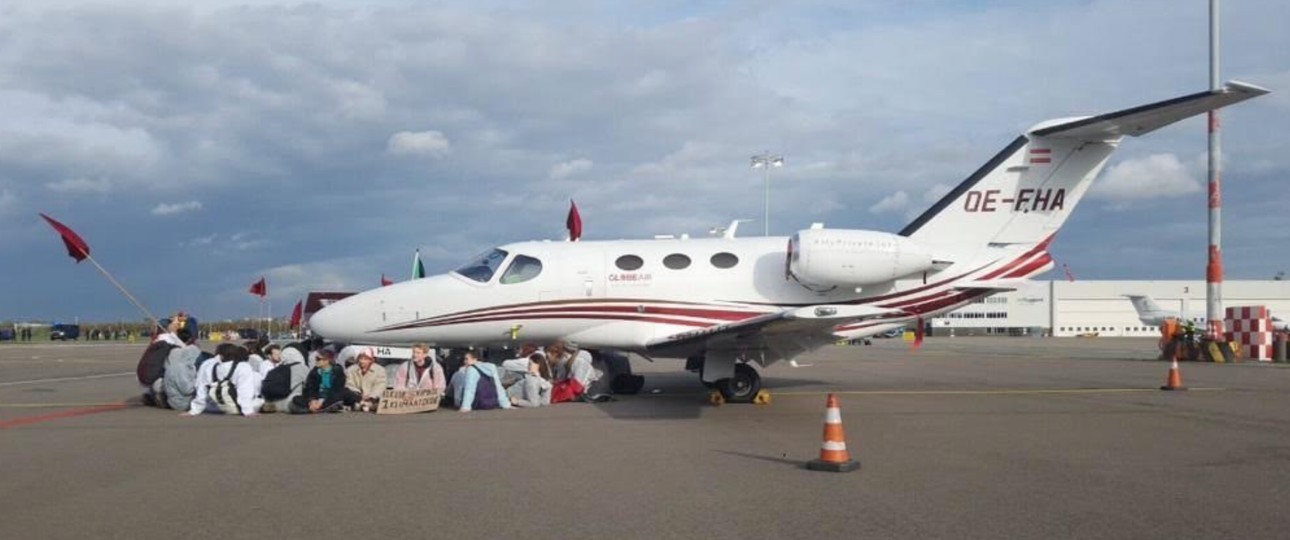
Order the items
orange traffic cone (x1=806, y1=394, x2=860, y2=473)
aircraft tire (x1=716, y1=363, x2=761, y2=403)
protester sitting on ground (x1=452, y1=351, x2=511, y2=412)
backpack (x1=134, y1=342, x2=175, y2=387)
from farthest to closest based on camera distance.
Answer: backpack (x1=134, y1=342, x2=175, y2=387) → aircraft tire (x1=716, y1=363, x2=761, y2=403) → protester sitting on ground (x1=452, y1=351, x2=511, y2=412) → orange traffic cone (x1=806, y1=394, x2=860, y2=473)

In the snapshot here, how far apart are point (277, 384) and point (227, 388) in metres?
0.73

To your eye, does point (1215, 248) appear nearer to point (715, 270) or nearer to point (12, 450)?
point (715, 270)

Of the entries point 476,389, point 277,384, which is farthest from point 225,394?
point 476,389

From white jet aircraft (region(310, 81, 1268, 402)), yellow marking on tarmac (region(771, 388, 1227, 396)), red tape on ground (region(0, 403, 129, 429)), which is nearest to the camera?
red tape on ground (region(0, 403, 129, 429))

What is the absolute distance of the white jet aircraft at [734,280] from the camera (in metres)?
16.1

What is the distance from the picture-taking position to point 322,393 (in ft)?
49.0

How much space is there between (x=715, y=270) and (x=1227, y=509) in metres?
9.93

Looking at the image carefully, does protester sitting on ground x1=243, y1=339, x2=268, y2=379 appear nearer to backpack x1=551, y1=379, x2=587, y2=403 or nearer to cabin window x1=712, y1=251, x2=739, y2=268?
backpack x1=551, y1=379, x2=587, y2=403

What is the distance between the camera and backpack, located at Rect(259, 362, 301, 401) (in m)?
14.9

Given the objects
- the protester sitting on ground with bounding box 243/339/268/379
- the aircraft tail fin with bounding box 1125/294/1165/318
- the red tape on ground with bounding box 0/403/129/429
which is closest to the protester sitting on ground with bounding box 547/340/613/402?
the protester sitting on ground with bounding box 243/339/268/379

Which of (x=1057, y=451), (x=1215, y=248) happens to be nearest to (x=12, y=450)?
(x=1057, y=451)

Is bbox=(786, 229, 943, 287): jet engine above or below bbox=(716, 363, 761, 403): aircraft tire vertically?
above

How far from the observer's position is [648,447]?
35.1ft

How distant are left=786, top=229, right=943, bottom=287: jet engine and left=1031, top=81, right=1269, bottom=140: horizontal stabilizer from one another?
329 centimetres
